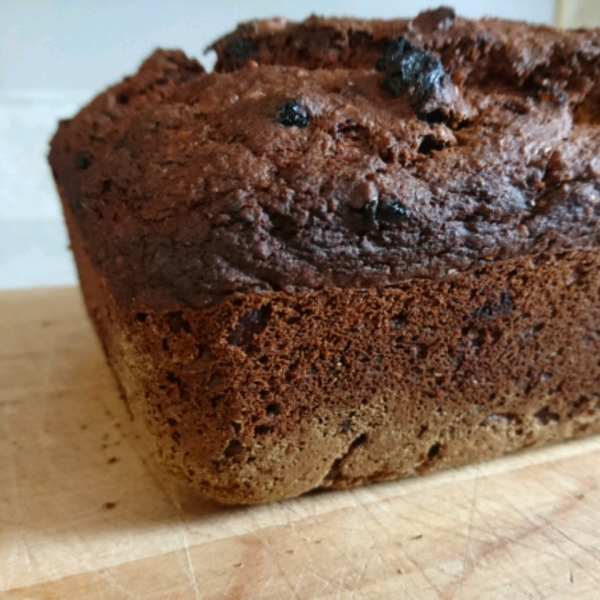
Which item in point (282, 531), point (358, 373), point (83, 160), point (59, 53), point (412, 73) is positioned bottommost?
point (282, 531)

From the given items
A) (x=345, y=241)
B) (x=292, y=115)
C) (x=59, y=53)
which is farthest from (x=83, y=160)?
(x=59, y=53)

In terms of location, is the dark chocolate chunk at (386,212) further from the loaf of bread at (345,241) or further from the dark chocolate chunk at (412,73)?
the dark chocolate chunk at (412,73)

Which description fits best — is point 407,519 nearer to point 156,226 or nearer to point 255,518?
point 255,518

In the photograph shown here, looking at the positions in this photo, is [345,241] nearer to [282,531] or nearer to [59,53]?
[282,531]

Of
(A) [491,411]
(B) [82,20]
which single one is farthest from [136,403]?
(B) [82,20]

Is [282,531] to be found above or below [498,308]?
below

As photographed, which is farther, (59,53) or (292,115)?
(59,53)

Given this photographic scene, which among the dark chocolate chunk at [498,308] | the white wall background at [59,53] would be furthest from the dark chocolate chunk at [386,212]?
the white wall background at [59,53]

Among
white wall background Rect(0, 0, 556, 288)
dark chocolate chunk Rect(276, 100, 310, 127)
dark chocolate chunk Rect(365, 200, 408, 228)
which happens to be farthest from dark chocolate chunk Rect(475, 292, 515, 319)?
white wall background Rect(0, 0, 556, 288)
